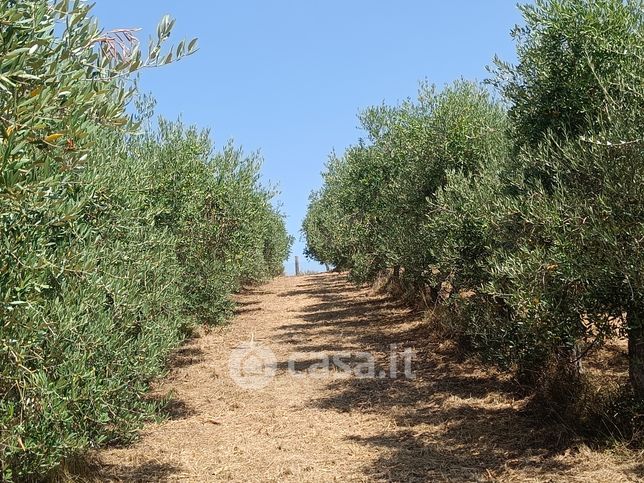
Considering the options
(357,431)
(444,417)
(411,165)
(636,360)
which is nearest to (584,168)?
(636,360)

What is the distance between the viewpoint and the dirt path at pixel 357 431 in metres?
9.19

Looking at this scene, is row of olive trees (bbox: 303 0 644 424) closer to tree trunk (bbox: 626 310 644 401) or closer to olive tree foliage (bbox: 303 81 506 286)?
tree trunk (bbox: 626 310 644 401)

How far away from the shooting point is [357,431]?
1155cm

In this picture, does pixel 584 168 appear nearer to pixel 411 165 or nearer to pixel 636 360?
pixel 636 360

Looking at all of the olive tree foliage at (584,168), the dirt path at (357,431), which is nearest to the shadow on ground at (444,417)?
the dirt path at (357,431)

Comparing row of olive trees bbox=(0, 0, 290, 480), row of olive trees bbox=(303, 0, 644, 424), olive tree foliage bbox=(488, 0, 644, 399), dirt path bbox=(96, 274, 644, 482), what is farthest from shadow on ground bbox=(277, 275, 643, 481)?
row of olive trees bbox=(0, 0, 290, 480)

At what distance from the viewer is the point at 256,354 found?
19.9 metres

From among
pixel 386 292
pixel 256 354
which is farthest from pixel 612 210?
pixel 386 292

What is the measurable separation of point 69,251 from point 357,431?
738cm

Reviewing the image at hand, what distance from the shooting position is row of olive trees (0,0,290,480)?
4.50 meters

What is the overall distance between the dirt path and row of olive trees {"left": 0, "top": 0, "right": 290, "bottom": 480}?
2.26 m

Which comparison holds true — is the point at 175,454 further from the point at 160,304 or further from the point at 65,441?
the point at 65,441

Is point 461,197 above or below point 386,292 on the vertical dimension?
above

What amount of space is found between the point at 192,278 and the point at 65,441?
11478 mm
